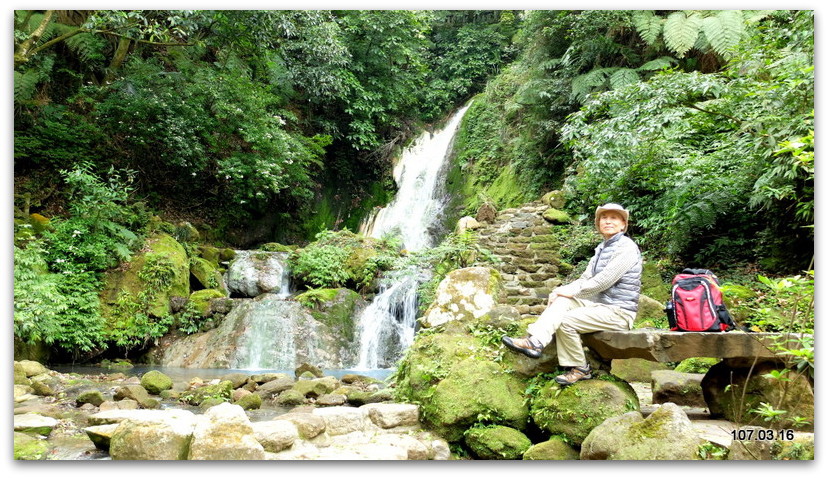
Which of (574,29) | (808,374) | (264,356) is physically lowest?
(264,356)

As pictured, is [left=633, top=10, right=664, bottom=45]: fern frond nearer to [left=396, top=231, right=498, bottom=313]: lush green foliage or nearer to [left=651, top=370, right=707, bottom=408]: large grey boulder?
[left=396, top=231, right=498, bottom=313]: lush green foliage

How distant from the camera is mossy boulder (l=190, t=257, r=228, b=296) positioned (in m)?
9.34

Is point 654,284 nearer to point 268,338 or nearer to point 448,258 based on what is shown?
point 448,258

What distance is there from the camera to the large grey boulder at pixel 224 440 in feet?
9.13

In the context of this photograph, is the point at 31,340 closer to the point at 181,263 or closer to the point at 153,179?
the point at 181,263

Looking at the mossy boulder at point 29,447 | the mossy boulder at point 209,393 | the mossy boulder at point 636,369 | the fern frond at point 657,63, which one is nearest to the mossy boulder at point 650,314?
the mossy boulder at point 636,369

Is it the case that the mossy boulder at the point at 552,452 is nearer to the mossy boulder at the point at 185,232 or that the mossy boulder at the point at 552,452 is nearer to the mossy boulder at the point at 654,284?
the mossy boulder at the point at 654,284

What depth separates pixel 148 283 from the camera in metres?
8.15

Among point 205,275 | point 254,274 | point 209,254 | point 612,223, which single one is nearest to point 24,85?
point 205,275

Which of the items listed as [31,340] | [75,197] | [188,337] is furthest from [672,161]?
[75,197]

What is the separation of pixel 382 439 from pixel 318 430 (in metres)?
0.48

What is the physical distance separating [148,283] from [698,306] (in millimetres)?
7866

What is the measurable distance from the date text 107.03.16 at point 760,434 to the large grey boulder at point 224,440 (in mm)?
2532

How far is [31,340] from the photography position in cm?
599
